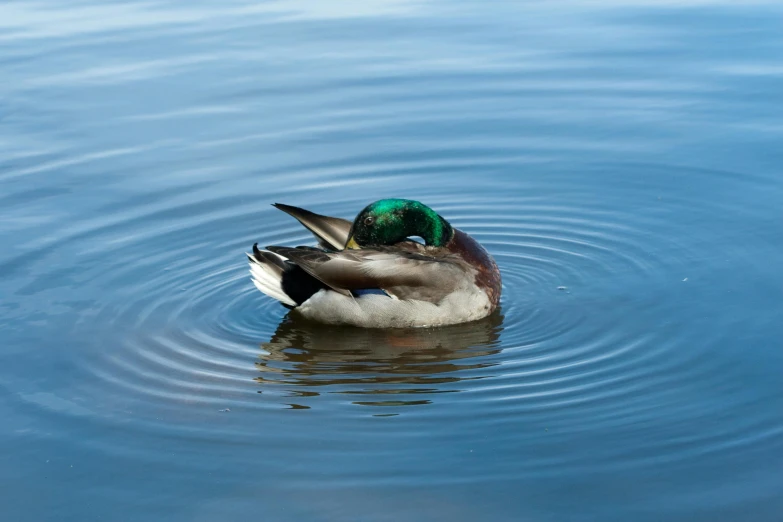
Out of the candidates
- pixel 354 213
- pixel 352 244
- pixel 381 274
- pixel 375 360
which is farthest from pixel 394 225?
pixel 354 213

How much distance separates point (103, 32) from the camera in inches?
585

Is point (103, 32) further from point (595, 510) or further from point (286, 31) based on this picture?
point (595, 510)

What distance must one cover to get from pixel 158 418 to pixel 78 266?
2.74 meters

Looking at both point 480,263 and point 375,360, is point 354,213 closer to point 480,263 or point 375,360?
point 480,263

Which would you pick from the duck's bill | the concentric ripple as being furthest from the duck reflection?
the duck's bill

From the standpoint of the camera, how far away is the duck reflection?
6.77 metres

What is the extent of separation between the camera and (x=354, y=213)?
966 centimetres

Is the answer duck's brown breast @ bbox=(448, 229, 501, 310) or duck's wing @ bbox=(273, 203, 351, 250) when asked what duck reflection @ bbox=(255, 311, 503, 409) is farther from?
duck's wing @ bbox=(273, 203, 351, 250)

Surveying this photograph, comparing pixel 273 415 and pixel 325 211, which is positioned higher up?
pixel 325 211

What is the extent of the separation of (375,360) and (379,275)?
2.46 feet

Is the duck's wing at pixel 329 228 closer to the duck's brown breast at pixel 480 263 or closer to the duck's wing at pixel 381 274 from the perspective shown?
the duck's wing at pixel 381 274

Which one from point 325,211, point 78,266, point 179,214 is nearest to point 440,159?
point 325,211

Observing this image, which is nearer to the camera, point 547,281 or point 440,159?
point 547,281

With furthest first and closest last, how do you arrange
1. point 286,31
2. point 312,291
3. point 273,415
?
point 286,31 → point 312,291 → point 273,415
